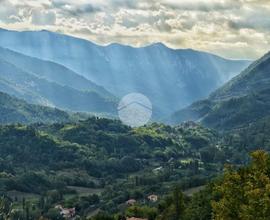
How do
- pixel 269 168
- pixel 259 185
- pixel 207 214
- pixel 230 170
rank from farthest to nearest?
pixel 207 214, pixel 269 168, pixel 230 170, pixel 259 185

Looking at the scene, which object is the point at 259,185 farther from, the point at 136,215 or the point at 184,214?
the point at 136,215

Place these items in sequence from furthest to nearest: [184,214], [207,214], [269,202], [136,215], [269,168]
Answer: [136,215] < [184,214] < [207,214] < [269,168] < [269,202]

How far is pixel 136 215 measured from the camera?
7628 inches

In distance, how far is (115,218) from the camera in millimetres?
183625

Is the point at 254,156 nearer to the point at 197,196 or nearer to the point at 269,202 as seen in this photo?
the point at 269,202

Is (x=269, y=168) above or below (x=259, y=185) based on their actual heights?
above

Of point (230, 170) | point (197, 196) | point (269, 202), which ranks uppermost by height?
point (197, 196)

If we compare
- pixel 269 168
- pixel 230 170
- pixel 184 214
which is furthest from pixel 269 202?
pixel 184 214

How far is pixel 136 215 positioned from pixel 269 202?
398ft

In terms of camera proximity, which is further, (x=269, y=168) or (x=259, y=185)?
(x=269, y=168)

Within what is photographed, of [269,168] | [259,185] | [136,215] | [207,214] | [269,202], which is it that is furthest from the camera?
[136,215]

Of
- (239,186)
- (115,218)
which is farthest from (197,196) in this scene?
(239,186)

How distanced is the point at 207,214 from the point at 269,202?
61436 mm

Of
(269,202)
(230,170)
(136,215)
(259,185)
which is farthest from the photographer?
(136,215)
